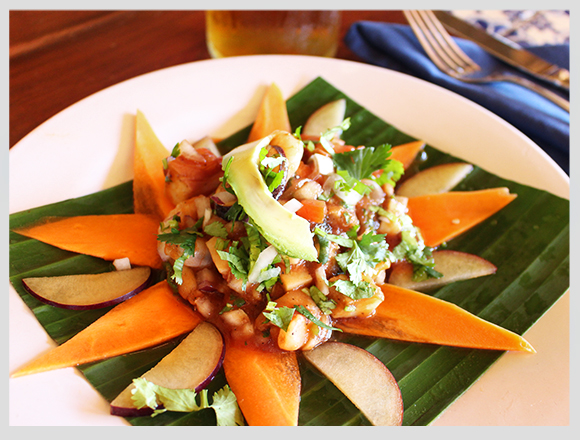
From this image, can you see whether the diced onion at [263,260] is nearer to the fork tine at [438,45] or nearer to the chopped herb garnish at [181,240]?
the chopped herb garnish at [181,240]

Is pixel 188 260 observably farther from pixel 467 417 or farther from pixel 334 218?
pixel 467 417

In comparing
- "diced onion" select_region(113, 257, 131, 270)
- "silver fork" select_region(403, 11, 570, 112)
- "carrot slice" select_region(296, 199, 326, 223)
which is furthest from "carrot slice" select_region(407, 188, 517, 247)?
"diced onion" select_region(113, 257, 131, 270)

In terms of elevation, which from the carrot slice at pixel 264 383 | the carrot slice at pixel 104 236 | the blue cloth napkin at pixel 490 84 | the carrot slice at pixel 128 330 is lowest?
the carrot slice at pixel 264 383

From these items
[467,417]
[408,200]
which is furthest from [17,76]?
[467,417]

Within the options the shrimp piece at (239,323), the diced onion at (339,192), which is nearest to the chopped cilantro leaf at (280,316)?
the shrimp piece at (239,323)

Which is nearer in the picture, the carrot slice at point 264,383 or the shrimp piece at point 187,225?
the carrot slice at point 264,383

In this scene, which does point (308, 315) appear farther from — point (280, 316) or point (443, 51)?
point (443, 51)
